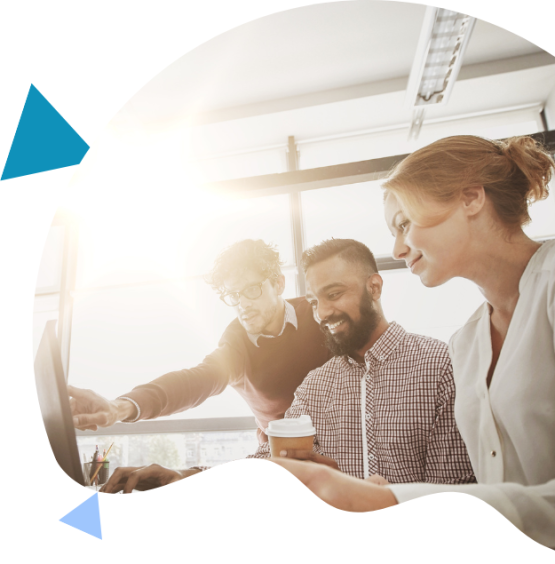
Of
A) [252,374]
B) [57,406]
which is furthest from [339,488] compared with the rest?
[57,406]

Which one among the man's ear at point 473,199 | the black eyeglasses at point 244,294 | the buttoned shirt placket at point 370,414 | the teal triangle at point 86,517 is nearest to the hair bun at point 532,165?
the man's ear at point 473,199

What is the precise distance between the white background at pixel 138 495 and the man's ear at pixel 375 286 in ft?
1.83

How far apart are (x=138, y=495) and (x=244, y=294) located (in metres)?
0.71

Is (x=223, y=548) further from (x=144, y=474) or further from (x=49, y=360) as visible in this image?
(x=49, y=360)

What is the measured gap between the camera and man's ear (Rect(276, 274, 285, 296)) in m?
1.33

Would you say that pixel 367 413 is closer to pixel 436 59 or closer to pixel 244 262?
pixel 244 262

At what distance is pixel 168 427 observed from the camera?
1.37 metres

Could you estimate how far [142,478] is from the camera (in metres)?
1.32

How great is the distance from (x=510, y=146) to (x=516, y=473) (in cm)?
89

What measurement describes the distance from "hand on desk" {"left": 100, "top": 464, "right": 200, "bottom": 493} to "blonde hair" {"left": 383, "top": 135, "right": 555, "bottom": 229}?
1.08 metres

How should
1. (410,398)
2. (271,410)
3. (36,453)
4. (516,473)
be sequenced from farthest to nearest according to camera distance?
1. (36,453)
2. (271,410)
3. (410,398)
4. (516,473)

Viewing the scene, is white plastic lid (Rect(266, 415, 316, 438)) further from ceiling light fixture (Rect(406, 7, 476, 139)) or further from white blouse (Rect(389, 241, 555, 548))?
ceiling light fixture (Rect(406, 7, 476, 139))

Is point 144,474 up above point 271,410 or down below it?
below

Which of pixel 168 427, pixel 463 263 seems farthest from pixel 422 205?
pixel 168 427
